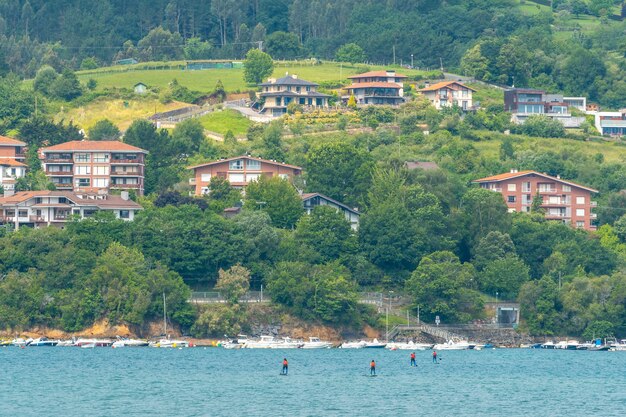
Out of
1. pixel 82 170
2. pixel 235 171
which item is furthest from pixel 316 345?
pixel 82 170

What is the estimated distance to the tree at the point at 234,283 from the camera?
138 metres

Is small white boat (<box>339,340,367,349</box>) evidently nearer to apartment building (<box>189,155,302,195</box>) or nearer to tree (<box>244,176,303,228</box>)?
tree (<box>244,176,303,228</box>)

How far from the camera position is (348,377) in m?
113

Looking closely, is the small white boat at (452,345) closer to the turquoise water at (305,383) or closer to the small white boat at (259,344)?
the turquoise water at (305,383)

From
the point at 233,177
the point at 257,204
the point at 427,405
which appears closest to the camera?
the point at 427,405

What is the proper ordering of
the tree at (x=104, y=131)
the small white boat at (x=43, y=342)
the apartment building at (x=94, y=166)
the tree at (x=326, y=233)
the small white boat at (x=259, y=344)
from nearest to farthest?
the small white boat at (x=43, y=342) → the small white boat at (x=259, y=344) → the tree at (x=326, y=233) → the apartment building at (x=94, y=166) → the tree at (x=104, y=131)

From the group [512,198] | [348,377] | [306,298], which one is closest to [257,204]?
[306,298]

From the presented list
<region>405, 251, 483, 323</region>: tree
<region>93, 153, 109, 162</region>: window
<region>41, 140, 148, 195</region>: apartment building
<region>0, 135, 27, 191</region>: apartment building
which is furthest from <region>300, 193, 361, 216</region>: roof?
<region>0, 135, 27, 191</region>: apartment building

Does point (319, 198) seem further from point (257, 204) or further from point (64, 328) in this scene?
point (64, 328)

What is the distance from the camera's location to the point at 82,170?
166 metres

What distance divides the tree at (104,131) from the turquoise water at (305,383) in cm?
5689

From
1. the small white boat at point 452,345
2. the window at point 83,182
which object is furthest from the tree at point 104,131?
the small white boat at point 452,345

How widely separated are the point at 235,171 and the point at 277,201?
45.7 ft

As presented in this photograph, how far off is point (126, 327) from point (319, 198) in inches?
1194
